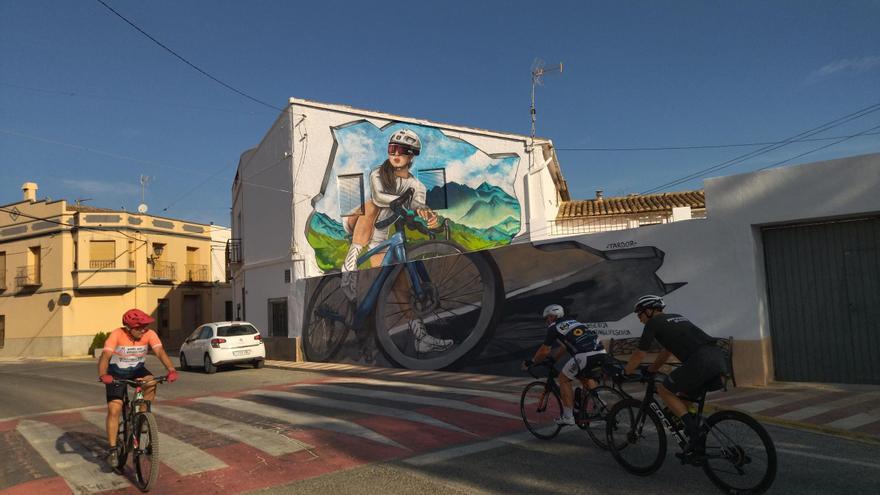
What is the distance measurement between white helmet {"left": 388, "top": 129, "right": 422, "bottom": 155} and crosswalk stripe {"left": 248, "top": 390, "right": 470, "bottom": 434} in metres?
13.5

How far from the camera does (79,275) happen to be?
1368 inches

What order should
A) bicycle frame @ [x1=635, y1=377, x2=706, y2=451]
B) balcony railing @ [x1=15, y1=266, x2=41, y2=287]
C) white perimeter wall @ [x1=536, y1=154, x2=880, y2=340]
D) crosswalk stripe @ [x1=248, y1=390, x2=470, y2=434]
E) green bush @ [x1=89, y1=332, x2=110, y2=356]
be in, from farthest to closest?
balcony railing @ [x1=15, y1=266, x2=41, y2=287], green bush @ [x1=89, y1=332, x2=110, y2=356], white perimeter wall @ [x1=536, y1=154, x2=880, y2=340], crosswalk stripe @ [x1=248, y1=390, x2=470, y2=434], bicycle frame @ [x1=635, y1=377, x2=706, y2=451]

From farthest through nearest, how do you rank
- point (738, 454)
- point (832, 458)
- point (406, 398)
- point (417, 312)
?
1. point (417, 312)
2. point (406, 398)
3. point (832, 458)
4. point (738, 454)

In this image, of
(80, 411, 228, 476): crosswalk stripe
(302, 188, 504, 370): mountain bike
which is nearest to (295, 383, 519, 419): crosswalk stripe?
(302, 188, 504, 370): mountain bike

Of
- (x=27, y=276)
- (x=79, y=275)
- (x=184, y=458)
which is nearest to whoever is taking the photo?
(x=184, y=458)

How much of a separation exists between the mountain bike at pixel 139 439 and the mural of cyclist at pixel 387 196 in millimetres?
16442

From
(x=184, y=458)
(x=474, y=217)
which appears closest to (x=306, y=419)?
(x=184, y=458)

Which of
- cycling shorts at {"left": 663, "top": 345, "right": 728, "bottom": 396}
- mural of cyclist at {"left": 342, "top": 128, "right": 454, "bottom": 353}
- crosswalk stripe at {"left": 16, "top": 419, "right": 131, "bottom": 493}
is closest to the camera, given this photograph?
cycling shorts at {"left": 663, "top": 345, "right": 728, "bottom": 396}

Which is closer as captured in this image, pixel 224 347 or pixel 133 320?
pixel 133 320

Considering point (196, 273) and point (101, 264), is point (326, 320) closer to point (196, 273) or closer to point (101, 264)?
point (101, 264)

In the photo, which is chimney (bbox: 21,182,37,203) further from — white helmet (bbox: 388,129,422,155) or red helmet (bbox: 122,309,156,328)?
red helmet (bbox: 122,309,156,328)

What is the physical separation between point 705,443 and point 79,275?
3774 cm

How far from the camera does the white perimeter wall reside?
9688mm

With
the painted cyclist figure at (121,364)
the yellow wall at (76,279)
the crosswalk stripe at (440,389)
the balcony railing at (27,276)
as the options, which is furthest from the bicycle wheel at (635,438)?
the balcony railing at (27,276)
